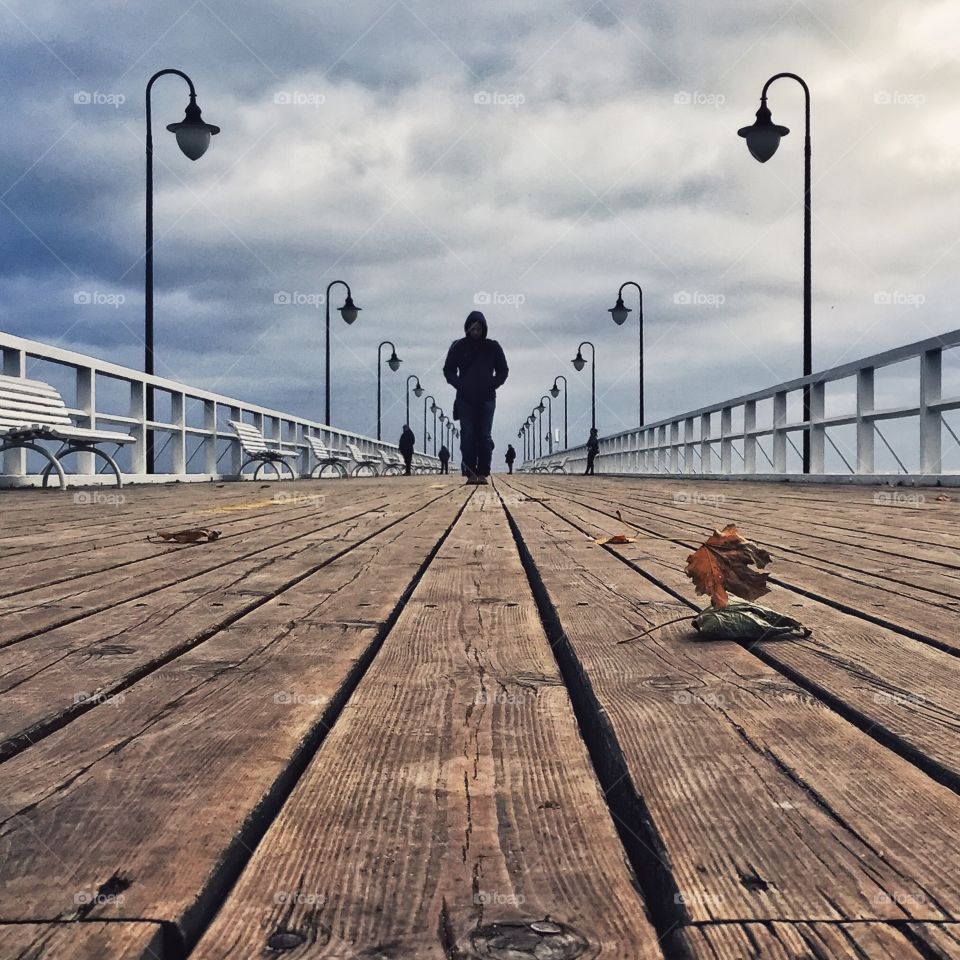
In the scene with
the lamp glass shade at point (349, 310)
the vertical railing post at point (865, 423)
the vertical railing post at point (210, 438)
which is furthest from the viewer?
the lamp glass shade at point (349, 310)

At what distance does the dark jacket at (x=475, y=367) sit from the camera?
11.4m

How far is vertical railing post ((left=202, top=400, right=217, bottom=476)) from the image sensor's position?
45.8 ft

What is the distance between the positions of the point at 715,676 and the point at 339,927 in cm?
96

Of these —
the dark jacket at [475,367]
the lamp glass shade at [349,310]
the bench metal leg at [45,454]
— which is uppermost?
the lamp glass shade at [349,310]

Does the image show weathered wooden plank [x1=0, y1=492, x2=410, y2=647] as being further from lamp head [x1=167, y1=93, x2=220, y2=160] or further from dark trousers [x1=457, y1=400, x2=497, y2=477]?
lamp head [x1=167, y1=93, x2=220, y2=160]

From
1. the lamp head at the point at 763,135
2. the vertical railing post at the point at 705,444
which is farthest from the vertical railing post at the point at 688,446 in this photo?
the lamp head at the point at 763,135

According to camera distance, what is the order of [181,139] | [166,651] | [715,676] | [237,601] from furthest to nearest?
[181,139], [237,601], [166,651], [715,676]

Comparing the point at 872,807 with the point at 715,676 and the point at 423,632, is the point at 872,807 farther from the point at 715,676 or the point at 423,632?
the point at 423,632

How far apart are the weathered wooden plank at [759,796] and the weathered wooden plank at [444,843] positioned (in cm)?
6

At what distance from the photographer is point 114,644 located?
183 cm

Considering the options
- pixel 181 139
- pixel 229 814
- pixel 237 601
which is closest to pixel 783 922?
pixel 229 814

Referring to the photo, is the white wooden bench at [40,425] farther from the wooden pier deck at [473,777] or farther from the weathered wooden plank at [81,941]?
the weathered wooden plank at [81,941]

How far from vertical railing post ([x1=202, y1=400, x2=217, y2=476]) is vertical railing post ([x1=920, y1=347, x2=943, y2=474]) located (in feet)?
30.9

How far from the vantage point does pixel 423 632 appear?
1.92 meters
